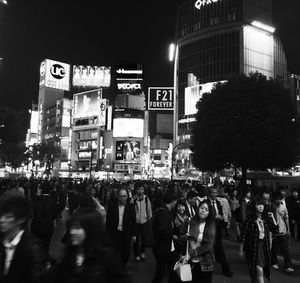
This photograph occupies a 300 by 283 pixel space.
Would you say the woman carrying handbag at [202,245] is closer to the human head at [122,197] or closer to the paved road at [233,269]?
the paved road at [233,269]

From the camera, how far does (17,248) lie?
9.50 feet

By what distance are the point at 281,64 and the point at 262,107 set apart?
7223 centimetres

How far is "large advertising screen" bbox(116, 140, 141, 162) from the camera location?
87.8 m

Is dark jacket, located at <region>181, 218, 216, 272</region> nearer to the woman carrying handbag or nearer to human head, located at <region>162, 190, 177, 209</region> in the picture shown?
the woman carrying handbag

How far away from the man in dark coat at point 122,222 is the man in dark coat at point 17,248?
16.5 ft

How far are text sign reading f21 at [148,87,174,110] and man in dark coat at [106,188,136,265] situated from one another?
108516 millimetres

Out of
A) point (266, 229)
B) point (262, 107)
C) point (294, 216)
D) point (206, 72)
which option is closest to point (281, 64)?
point (206, 72)

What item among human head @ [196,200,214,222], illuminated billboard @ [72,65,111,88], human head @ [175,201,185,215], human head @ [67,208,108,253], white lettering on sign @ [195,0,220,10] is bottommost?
human head @ [175,201,185,215]

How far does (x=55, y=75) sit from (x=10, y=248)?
12703cm

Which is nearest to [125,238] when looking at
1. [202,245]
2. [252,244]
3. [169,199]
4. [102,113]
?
[169,199]

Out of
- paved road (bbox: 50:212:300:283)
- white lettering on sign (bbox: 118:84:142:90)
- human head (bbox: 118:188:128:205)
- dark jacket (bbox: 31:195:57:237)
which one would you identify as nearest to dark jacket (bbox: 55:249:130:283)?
paved road (bbox: 50:212:300:283)

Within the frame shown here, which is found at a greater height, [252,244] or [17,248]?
[17,248]

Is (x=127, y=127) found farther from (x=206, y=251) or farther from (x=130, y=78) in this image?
(x=206, y=251)

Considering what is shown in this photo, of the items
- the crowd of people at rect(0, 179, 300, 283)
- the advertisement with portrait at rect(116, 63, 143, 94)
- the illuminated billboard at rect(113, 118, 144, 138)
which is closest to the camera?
the crowd of people at rect(0, 179, 300, 283)
